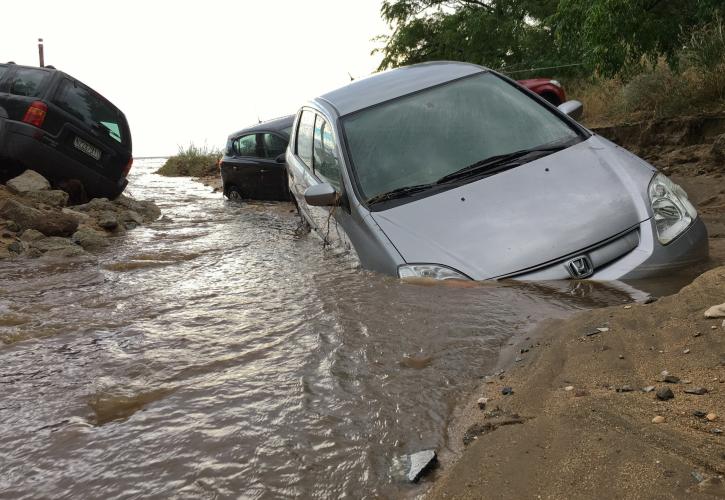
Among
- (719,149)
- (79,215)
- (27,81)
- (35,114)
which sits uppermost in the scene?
(27,81)

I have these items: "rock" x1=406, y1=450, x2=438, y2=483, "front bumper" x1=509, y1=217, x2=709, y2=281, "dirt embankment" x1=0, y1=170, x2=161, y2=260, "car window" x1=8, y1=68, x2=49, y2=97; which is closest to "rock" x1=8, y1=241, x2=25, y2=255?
"dirt embankment" x1=0, y1=170, x2=161, y2=260

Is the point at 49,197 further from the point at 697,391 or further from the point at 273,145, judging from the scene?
the point at 697,391

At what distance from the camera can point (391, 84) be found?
5605mm

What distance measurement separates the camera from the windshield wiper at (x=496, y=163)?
4.60m

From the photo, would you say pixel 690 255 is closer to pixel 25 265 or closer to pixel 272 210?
pixel 25 265

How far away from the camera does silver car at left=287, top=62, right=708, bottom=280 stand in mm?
3934

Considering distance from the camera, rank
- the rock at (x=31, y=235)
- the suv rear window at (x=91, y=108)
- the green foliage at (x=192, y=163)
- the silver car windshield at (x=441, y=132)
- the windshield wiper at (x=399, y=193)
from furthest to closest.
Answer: the green foliage at (x=192, y=163) < the suv rear window at (x=91, y=108) < the rock at (x=31, y=235) < the silver car windshield at (x=441, y=132) < the windshield wiper at (x=399, y=193)

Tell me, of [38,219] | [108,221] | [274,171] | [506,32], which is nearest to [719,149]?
[274,171]

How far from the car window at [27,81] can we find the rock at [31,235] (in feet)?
7.23

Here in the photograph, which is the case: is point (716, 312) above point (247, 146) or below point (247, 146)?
below

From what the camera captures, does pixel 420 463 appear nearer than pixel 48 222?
Yes

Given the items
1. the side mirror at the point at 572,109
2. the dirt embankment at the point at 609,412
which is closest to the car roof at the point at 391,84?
the side mirror at the point at 572,109

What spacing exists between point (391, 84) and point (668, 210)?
2.40 meters

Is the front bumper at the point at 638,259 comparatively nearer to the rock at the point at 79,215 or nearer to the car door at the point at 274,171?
the rock at the point at 79,215
